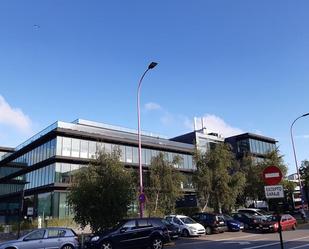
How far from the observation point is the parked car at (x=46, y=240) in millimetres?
17438

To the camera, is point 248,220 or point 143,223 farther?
point 248,220

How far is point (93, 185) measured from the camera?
80.2 ft

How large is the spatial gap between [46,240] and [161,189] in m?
18.7

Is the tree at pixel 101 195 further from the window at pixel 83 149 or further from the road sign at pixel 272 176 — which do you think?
the window at pixel 83 149

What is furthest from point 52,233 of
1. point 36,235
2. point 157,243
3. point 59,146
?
point 59,146

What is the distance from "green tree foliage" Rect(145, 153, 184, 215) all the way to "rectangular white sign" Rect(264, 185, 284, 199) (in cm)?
2445

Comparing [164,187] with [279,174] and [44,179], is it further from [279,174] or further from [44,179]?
[279,174]

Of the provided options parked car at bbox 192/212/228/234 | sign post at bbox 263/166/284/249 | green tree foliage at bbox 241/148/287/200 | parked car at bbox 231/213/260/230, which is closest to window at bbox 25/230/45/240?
sign post at bbox 263/166/284/249

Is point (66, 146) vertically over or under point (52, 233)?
over

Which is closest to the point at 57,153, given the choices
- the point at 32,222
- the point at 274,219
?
the point at 32,222

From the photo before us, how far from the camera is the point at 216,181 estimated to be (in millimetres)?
40281

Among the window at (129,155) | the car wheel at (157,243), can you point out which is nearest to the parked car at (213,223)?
the car wheel at (157,243)

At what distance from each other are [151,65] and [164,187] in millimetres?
15097

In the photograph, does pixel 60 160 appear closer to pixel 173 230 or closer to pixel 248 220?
pixel 248 220
